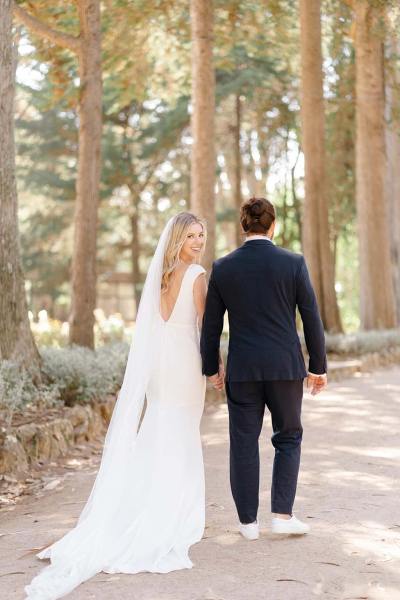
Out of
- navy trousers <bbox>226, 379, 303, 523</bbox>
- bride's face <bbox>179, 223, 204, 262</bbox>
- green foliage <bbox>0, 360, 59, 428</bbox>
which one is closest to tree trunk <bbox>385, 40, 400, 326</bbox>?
green foliage <bbox>0, 360, 59, 428</bbox>

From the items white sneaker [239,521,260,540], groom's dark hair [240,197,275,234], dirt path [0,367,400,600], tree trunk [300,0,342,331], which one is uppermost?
tree trunk [300,0,342,331]

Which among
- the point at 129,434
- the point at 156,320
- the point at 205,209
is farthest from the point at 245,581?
the point at 205,209

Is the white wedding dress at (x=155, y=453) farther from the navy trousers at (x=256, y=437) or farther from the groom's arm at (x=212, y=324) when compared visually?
the navy trousers at (x=256, y=437)

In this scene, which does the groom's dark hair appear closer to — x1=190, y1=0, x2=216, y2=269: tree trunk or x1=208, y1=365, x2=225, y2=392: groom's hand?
x1=208, y1=365, x2=225, y2=392: groom's hand

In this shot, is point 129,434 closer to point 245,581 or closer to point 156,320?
point 156,320

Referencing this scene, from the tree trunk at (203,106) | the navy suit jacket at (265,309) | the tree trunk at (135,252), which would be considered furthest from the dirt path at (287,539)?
the tree trunk at (135,252)

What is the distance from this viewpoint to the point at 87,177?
12.0 metres

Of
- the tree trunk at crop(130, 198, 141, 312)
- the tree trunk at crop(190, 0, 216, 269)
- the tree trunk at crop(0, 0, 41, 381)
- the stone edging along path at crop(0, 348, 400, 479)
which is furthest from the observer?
the tree trunk at crop(130, 198, 141, 312)

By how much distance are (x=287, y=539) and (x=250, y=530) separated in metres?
0.22

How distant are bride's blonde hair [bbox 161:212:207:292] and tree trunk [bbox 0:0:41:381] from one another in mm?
3095

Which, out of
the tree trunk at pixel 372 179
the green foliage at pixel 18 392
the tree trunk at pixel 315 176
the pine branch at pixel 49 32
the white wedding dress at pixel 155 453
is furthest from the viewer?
the tree trunk at pixel 372 179

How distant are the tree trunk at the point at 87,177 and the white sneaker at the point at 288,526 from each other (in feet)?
23.5

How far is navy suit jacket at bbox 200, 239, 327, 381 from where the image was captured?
5055mm

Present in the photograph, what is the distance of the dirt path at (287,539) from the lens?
14.1ft
